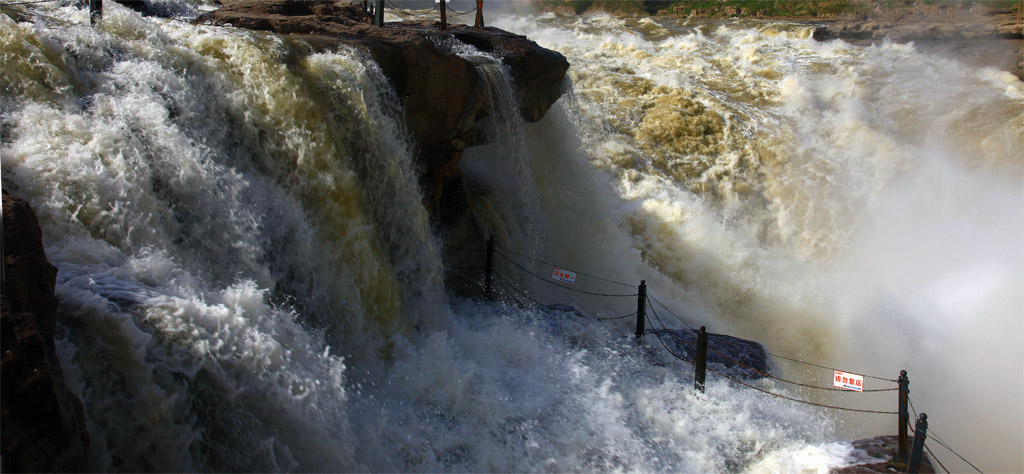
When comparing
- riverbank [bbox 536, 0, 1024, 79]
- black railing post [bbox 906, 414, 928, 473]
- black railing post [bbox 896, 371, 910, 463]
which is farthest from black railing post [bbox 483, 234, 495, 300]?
riverbank [bbox 536, 0, 1024, 79]

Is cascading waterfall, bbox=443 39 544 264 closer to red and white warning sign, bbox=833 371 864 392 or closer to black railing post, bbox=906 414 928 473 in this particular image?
red and white warning sign, bbox=833 371 864 392

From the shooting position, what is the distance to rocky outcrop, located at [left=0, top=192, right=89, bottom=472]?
3.04 meters

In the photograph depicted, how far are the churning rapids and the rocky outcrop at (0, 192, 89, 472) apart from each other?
31 centimetres

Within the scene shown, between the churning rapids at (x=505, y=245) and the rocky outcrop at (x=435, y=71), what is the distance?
0.45 metres

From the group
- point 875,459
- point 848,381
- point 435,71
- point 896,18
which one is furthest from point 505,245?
point 896,18

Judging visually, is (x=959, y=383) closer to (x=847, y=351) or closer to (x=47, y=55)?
(x=847, y=351)

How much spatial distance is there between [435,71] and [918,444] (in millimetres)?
6219

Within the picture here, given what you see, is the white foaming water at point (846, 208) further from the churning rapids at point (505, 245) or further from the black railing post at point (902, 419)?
the black railing post at point (902, 419)

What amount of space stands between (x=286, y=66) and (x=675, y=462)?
5.27 m

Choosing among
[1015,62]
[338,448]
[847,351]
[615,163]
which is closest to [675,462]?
[338,448]

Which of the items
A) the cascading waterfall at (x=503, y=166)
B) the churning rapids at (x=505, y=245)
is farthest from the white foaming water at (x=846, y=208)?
the cascading waterfall at (x=503, y=166)

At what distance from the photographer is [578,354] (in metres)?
8.02

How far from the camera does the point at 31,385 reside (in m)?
3.11

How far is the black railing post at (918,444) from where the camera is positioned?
5480mm
